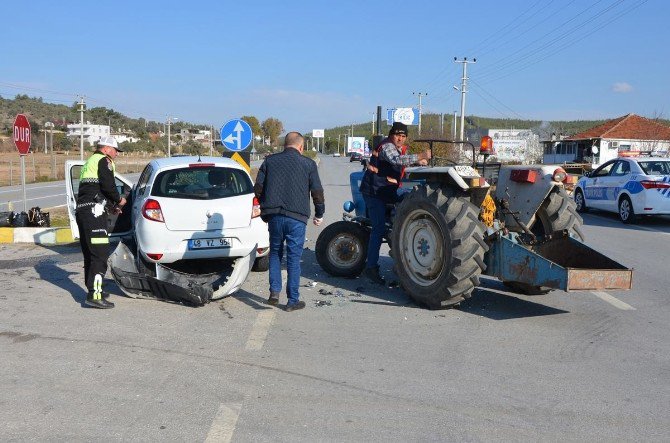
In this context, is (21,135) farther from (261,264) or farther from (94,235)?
(94,235)

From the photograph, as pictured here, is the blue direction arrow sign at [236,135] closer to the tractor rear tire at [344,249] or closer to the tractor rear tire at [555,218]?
the tractor rear tire at [344,249]

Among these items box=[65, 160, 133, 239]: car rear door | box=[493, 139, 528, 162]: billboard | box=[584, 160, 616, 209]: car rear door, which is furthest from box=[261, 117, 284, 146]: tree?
box=[65, 160, 133, 239]: car rear door

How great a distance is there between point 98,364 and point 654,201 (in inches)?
543

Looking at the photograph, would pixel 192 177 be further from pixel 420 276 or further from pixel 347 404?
pixel 347 404

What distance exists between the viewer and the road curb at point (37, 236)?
454 inches

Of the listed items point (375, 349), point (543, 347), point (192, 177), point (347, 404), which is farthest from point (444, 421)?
point (192, 177)

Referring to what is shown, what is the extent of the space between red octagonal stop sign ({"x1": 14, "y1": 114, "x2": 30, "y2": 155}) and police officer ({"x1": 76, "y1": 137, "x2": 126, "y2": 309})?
6.53 m

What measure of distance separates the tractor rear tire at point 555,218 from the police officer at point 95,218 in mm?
4596

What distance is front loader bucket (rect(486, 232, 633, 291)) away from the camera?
6203mm

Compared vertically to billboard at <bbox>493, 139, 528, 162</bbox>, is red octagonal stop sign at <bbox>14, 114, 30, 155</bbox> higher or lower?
lower

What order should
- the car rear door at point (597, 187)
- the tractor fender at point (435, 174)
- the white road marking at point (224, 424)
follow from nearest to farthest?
the white road marking at point (224, 424) → the tractor fender at point (435, 174) → the car rear door at point (597, 187)

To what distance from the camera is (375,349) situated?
5691mm

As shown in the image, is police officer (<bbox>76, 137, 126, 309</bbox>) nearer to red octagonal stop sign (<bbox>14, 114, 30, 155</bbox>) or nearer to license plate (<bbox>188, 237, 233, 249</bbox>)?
license plate (<bbox>188, 237, 233, 249</bbox>)

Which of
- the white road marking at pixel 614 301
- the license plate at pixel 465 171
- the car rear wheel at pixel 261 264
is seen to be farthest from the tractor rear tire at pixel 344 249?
the white road marking at pixel 614 301
